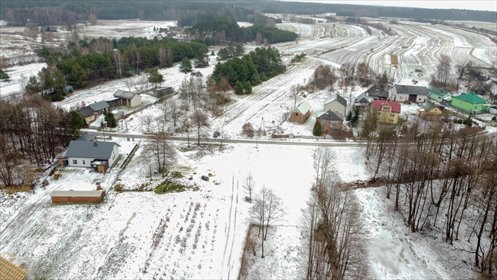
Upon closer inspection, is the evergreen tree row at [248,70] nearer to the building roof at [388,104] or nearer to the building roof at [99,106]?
the building roof at [99,106]

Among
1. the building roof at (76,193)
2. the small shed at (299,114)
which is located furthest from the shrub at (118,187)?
the small shed at (299,114)

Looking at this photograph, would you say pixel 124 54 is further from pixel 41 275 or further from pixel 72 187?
pixel 41 275

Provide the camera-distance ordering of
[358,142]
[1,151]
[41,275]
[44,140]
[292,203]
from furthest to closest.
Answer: [358,142] → [44,140] → [1,151] → [292,203] → [41,275]

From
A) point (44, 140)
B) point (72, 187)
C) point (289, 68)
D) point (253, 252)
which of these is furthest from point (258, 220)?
point (289, 68)

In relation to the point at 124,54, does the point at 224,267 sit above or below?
below

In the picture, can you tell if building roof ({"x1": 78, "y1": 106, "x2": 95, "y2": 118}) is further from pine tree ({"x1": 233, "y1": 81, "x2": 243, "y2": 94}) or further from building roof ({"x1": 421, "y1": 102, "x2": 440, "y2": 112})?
building roof ({"x1": 421, "y1": 102, "x2": 440, "y2": 112})

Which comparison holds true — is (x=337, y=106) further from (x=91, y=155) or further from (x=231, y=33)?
(x=231, y=33)

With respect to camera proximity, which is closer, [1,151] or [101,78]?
[1,151]
